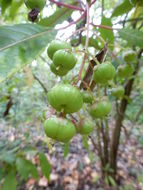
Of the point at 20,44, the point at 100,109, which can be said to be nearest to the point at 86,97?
the point at 100,109

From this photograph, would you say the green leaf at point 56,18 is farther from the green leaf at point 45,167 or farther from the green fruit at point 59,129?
the green leaf at point 45,167

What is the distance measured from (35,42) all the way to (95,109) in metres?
0.34

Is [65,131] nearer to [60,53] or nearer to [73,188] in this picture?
[60,53]

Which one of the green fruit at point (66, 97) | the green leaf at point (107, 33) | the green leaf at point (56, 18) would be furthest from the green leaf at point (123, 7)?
the green fruit at point (66, 97)

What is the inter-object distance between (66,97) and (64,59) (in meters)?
0.12

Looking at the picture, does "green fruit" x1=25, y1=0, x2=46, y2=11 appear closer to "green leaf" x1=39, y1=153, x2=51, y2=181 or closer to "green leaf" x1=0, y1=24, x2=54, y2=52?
"green leaf" x1=0, y1=24, x2=54, y2=52

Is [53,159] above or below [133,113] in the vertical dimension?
below

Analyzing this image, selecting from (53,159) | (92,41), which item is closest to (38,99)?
(53,159)

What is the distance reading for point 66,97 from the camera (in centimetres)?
56

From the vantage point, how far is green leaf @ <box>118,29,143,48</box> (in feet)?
2.74

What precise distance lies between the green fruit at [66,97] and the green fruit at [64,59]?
82 millimetres

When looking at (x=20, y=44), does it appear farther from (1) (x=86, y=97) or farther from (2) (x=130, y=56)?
(2) (x=130, y=56)

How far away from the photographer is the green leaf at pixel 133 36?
2.74ft

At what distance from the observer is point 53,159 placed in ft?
9.98
